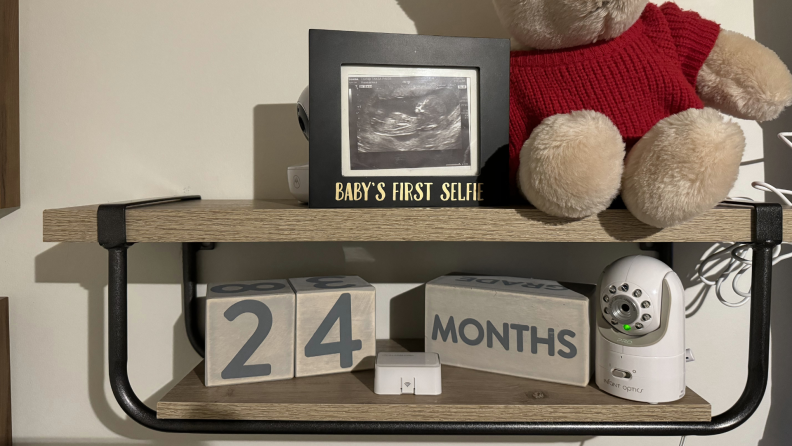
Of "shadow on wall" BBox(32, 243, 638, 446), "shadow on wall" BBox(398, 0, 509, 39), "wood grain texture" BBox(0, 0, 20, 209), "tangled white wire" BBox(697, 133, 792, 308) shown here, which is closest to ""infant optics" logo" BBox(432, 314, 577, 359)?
"shadow on wall" BBox(32, 243, 638, 446)

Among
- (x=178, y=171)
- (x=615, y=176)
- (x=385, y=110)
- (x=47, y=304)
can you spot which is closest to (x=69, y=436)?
(x=47, y=304)

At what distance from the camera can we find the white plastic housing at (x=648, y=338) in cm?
53

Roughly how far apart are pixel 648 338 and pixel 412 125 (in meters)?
0.35

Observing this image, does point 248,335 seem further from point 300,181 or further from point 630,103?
point 630,103

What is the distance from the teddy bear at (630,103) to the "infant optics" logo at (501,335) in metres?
0.18

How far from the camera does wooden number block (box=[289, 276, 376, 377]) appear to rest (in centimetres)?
62

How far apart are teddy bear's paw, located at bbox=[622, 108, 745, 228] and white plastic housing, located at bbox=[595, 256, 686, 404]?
0.29 feet

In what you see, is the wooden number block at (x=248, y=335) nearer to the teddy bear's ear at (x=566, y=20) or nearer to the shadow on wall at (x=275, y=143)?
the shadow on wall at (x=275, y=143)

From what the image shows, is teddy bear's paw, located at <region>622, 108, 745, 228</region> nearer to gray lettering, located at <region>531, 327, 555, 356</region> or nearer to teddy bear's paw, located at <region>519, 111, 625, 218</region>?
teddy bear's paw, located at <region>519, 111, 625, 218</region>

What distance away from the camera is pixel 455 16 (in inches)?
30.1

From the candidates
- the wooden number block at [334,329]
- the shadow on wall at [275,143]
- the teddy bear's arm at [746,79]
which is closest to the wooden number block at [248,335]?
the wooden number block at [334,329]

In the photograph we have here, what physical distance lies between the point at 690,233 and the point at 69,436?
967 millimetres

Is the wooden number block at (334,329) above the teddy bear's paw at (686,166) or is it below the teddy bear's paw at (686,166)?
below

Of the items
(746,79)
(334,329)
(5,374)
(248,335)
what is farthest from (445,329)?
(5,374)
